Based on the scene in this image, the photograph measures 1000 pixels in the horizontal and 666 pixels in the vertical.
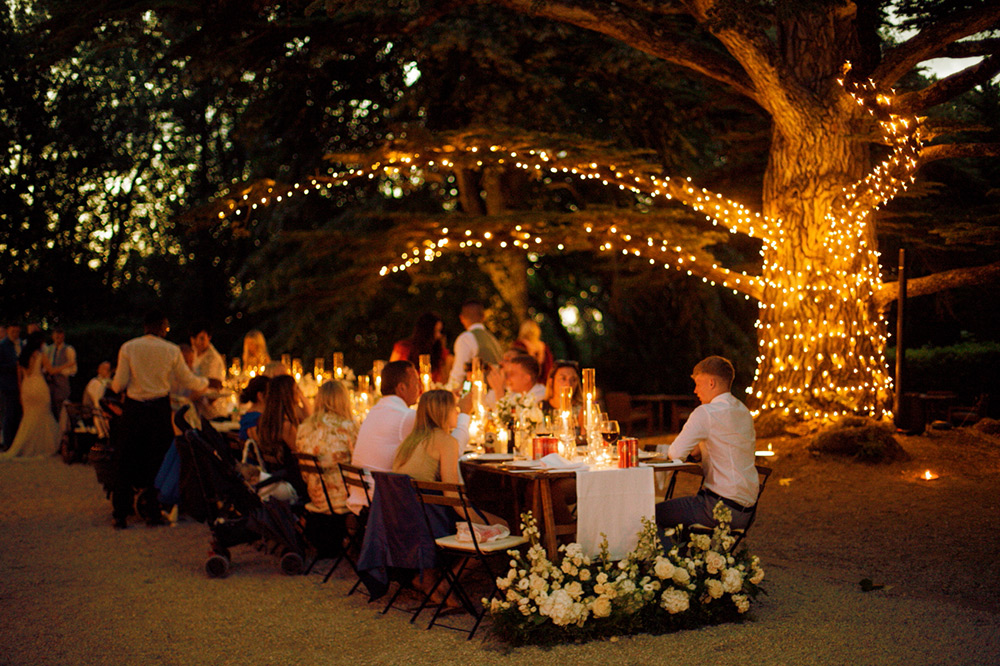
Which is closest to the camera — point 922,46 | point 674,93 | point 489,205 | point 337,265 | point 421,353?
point 421,353

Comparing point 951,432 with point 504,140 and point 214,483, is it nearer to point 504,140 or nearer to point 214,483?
point 504,140

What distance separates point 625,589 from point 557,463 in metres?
0.89

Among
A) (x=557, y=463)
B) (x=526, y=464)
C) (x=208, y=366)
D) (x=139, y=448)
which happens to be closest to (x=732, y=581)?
(x=557, y=463)

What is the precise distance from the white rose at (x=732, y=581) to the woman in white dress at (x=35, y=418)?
1213 cm

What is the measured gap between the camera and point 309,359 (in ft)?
58.0

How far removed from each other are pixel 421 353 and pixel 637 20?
5.00 m

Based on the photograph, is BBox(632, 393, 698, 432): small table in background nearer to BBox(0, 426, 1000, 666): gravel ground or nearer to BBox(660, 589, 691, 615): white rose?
BBox(0, 426, 1000, 666): gravel ground

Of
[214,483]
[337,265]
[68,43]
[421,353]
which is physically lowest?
[214,483]

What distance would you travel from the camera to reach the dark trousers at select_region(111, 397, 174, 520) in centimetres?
908

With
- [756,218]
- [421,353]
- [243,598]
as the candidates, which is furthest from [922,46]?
[243,598]

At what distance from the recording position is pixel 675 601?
17.6 feet

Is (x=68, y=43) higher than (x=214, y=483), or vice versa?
(x=68, y=43)

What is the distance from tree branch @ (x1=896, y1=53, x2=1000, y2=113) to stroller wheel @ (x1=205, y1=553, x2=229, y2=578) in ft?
29.4

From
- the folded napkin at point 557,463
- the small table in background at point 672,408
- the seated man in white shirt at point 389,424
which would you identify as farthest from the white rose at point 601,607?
the small table in background at point 672,408
